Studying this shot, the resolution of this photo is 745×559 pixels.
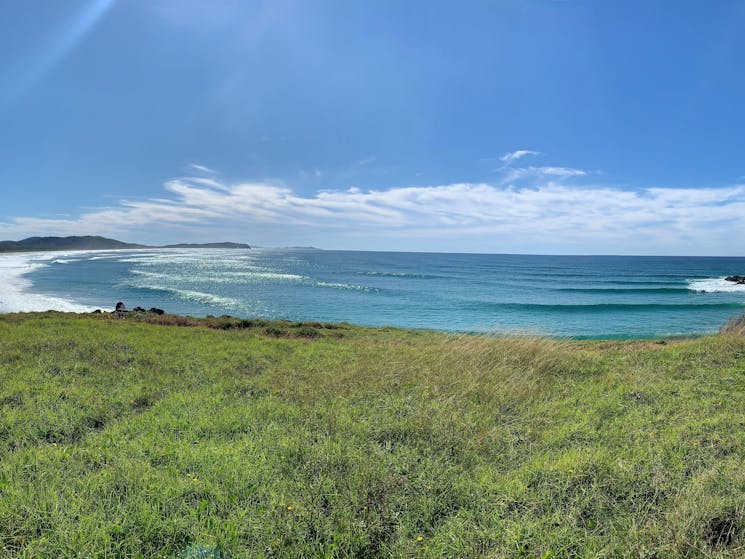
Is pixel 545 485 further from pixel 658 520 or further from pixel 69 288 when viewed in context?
pixel 69 288

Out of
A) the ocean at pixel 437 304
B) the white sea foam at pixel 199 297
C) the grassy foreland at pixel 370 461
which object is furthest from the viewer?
the white sea foam at pixel 199 297

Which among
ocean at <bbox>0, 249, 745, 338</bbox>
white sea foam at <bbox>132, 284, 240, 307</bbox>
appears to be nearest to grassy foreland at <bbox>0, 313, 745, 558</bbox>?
ocean at <bbox>0, 249, 745, 338</bbox>

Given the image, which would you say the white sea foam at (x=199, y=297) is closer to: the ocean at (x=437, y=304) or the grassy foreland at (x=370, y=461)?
the ocean at (x=437, y=304)

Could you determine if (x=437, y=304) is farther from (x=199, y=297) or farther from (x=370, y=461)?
(x=370, y=461)

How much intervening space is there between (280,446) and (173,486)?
1.19 metres

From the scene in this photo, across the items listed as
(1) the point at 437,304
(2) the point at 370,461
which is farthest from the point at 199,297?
(2) the point at 370,461

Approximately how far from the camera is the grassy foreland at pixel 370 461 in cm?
302

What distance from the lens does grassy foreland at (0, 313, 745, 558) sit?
302 centimetres

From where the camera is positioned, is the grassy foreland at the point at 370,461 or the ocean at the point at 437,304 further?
the ocean at the point at 437,304

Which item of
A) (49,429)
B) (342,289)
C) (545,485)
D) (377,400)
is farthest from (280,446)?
(342,289)

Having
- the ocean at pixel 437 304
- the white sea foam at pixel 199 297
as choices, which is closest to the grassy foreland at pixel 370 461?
the ocean at pixel 437 304

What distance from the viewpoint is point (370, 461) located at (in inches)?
163

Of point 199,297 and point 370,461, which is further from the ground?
point 370,461

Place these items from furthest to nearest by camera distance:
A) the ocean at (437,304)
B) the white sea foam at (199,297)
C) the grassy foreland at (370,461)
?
the white sea foam at (199,297), the ocean at (437,304), the grassy foreland at (370,461)
